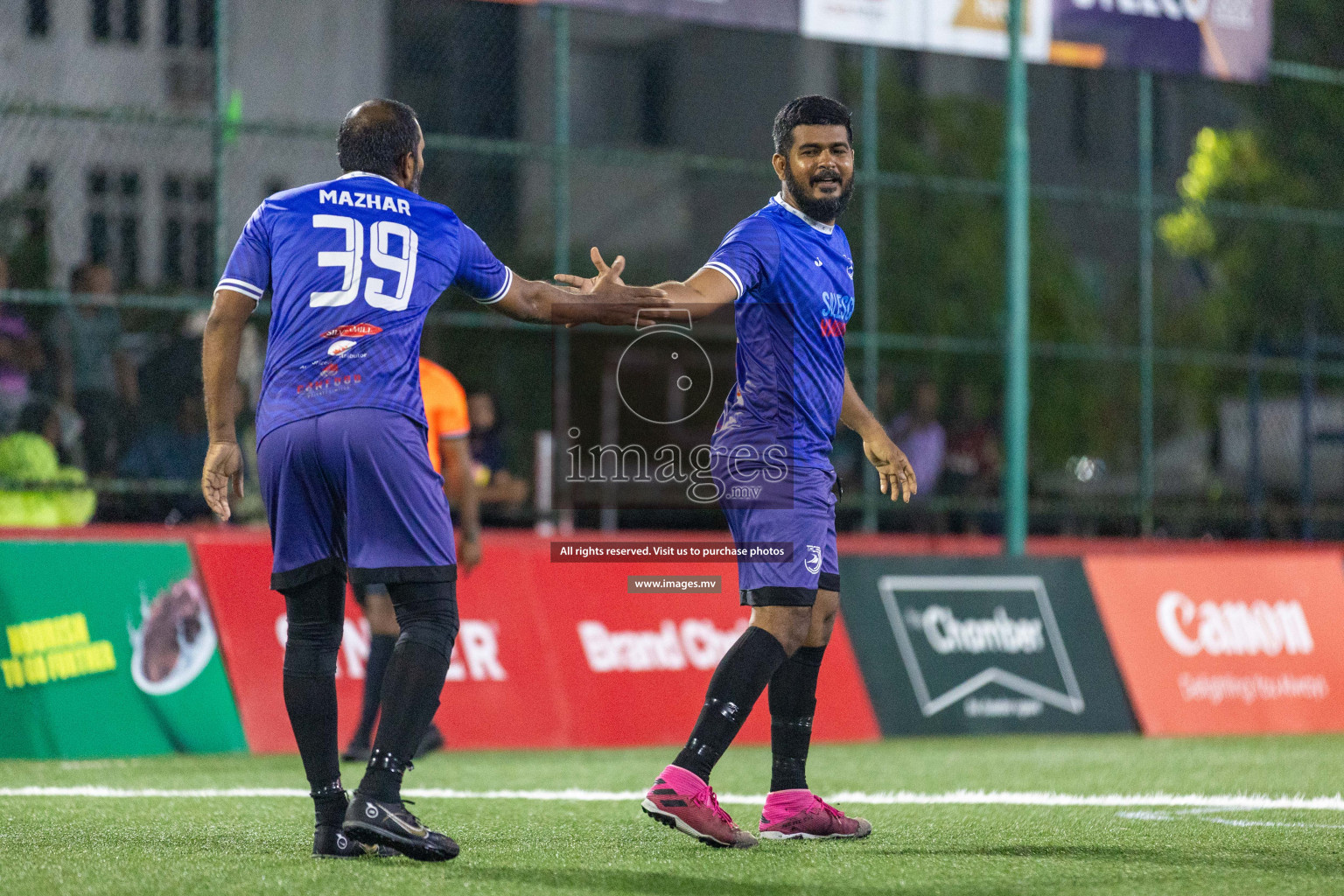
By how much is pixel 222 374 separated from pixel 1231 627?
7.94 meters

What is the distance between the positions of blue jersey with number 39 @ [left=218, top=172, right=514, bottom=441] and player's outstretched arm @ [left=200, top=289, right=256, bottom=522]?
6cm

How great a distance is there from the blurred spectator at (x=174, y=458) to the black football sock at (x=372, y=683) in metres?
3.28

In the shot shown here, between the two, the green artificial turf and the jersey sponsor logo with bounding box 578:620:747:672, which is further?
the jersey sponsor logo with bounding box 578:620:747:672

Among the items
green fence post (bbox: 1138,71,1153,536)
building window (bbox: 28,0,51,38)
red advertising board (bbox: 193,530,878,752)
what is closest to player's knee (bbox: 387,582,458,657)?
red advertising board (bbox: 193,530,878,752)

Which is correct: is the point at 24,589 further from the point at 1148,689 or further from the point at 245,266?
the point at 1148,689

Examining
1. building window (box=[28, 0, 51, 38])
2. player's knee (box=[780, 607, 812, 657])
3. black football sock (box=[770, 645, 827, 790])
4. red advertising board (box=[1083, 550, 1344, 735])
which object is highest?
building window (box=[28, 0, 51, 38])

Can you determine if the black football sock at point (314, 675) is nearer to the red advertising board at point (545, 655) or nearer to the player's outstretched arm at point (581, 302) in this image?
the player's outstretched arm at point (581, 302)

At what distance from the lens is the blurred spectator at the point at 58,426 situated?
1090 centimetres

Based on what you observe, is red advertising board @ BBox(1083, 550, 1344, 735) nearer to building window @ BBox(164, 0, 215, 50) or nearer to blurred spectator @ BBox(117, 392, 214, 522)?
blurred spectator @ BBox(117, 392, 214, 522)

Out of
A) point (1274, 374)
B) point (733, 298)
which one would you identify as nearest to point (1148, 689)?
point (733, 298)

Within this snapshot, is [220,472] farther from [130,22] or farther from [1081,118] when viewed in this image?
[1081,118]

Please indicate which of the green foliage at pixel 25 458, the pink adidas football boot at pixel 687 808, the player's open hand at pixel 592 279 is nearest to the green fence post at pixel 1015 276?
the green foliage at pixel 25 458

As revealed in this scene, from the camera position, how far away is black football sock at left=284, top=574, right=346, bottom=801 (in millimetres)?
5055

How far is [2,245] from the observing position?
1205 cm
